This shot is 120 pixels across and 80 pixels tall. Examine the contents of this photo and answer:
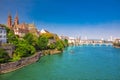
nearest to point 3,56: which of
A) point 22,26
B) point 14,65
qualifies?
point 14,65

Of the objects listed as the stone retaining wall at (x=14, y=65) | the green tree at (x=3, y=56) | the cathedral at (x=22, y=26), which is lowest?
the stone retaining wall at (x=14, y=65)

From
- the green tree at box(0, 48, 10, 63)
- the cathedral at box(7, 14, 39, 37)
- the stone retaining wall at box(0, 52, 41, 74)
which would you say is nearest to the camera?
the stone retaining wall at box(0, 52, 41, 74)

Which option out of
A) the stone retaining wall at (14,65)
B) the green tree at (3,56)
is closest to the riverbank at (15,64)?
the stone retaining wall at (14,65)

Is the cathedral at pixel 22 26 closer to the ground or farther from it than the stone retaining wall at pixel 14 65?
farther from it

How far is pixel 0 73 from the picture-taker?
21938 mm

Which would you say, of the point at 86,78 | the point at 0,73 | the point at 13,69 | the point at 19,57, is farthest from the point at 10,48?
the point at 86,78

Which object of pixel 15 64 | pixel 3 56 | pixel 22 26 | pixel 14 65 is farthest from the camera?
pixel 22 26

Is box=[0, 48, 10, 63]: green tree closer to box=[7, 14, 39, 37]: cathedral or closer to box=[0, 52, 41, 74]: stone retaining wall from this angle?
box=[0, 52, 41, 74]: stone retaining wall

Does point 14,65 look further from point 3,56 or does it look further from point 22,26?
point 22,26

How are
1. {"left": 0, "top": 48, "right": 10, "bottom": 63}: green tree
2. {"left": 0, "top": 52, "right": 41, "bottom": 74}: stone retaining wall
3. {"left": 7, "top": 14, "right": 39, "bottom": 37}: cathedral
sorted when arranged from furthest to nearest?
{"left": 7, "top": 14, "right": 39, "bottom": 37}: cathedral
{"left": 0, "top": 48, "right": 10, "bottom": 63}: green tree
{"left": 0, "top": 52, "right": 41, "bottom": 74}: stone retaining wall

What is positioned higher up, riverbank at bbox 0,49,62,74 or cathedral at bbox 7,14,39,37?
cathedral at bbox 7,14,39,37

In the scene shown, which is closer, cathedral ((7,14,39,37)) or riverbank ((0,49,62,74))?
riverbank ((0,49,62,74))

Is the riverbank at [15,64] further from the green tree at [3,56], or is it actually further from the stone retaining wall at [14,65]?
the green tree at [3,56]

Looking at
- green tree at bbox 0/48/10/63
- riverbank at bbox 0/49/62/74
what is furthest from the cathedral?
green tree at bbox 0/48/10/63
